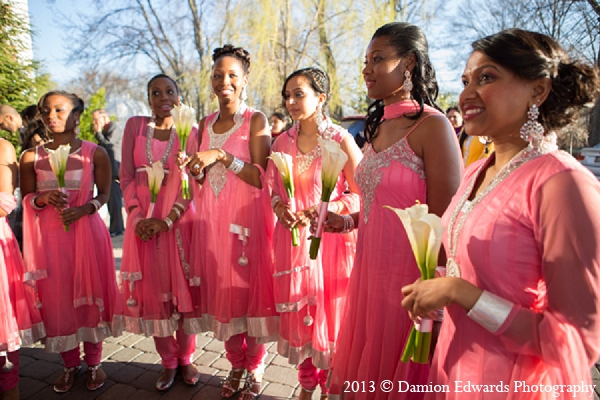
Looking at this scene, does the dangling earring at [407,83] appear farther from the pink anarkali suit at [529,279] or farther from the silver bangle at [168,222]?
the silver bangle at [168,222]

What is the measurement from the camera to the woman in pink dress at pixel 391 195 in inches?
76.8

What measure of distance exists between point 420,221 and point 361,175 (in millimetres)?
818

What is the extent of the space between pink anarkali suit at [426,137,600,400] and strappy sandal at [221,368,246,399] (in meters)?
2.11

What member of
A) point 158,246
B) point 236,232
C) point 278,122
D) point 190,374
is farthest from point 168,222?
point 278,122

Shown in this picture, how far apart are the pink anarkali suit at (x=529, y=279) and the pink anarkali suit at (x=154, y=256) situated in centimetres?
233

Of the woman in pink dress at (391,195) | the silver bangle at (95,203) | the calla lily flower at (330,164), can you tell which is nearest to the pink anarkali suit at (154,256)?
the silver bangle at (95,203)

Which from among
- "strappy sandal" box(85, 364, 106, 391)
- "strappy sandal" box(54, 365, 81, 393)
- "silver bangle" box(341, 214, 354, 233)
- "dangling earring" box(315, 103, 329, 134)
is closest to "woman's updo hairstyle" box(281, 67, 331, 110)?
"dangling earring" box(315, 103, 329, 134)

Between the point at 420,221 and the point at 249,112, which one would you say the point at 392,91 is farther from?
the point at 249,112

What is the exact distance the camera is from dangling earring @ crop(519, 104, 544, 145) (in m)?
1.34

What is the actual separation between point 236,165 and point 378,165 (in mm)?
1298

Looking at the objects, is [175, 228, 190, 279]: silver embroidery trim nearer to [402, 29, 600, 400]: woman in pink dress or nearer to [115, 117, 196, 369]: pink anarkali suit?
[115, 117, 196, 369]: pink anarkali suit

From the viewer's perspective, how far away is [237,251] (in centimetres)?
314

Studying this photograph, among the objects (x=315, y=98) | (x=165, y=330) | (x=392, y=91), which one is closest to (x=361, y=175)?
(x=392, y=91)

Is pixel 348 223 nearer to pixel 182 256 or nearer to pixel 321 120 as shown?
pixel 321 120
